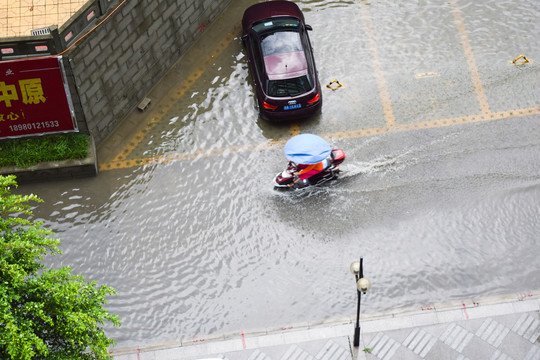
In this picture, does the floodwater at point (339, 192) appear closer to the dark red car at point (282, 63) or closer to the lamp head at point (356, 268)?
the dark red car at point (282, 63)

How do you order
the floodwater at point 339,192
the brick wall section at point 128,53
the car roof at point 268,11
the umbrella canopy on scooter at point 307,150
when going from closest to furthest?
the floodwater at point 339,192
the umbrella canopy on scooter at point 307,150
the brick wall section at point 128,53
the car roof at point 268,11

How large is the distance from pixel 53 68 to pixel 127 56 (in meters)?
2.33

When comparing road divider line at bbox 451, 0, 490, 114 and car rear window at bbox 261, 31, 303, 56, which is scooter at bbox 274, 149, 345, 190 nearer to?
car rear window at bbox 261, 31, 303, 56

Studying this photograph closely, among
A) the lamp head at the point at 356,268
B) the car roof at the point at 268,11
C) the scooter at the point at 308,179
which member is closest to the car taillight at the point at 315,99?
the scooter at the point at 308,179

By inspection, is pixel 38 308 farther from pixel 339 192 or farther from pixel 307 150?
pixel 339 192

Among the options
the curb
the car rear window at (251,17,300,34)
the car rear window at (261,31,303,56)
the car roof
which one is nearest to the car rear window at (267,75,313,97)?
the car rear window at (261,31,303,56)

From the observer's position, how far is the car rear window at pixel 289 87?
1948 centimetres

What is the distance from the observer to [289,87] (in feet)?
64.0

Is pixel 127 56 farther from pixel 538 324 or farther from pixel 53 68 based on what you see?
pixel 538 324

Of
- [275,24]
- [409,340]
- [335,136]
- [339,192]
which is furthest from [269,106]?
[409,340]

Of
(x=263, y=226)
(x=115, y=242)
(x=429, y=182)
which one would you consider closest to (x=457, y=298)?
(x=429, y=182)

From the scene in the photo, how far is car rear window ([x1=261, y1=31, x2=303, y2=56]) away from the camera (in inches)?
790

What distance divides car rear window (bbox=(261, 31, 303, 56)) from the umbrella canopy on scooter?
3125 millimetres

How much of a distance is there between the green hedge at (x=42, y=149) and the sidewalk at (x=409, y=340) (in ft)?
17.5
